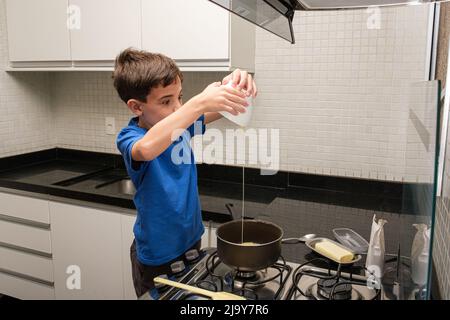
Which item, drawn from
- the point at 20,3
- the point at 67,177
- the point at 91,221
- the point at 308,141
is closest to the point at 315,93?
the point at 308,141

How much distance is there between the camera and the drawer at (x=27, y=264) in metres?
2.11

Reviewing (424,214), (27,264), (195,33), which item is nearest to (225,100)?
(424,214)

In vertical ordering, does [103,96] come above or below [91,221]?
above

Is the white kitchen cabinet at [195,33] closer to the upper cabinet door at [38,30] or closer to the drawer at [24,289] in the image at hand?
the upper cabinet door at [38,30]

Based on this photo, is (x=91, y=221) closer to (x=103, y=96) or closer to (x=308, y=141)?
(x=103, y=96)

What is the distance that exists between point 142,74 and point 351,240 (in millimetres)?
838

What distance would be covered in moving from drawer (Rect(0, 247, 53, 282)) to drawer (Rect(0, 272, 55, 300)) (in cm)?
5

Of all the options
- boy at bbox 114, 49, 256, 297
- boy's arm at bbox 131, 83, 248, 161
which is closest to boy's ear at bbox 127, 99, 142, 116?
boy at bbox 114, 49, 256, 297

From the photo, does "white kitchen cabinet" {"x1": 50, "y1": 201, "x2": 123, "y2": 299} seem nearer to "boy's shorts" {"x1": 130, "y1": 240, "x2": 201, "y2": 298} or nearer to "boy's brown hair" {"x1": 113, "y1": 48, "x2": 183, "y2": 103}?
"boy's shorts" {"x1": 130, "y1": 240, "x2": 201, "y2": 298}

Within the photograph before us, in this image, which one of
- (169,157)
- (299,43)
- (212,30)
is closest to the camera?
(169,157)

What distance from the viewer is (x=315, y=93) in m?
1.87

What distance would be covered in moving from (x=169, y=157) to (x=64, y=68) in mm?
1164

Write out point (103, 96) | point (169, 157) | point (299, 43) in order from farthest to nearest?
point (103, 96), point (299, 43), point (169, 157)

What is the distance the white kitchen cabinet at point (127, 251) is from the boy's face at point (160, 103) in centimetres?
75
